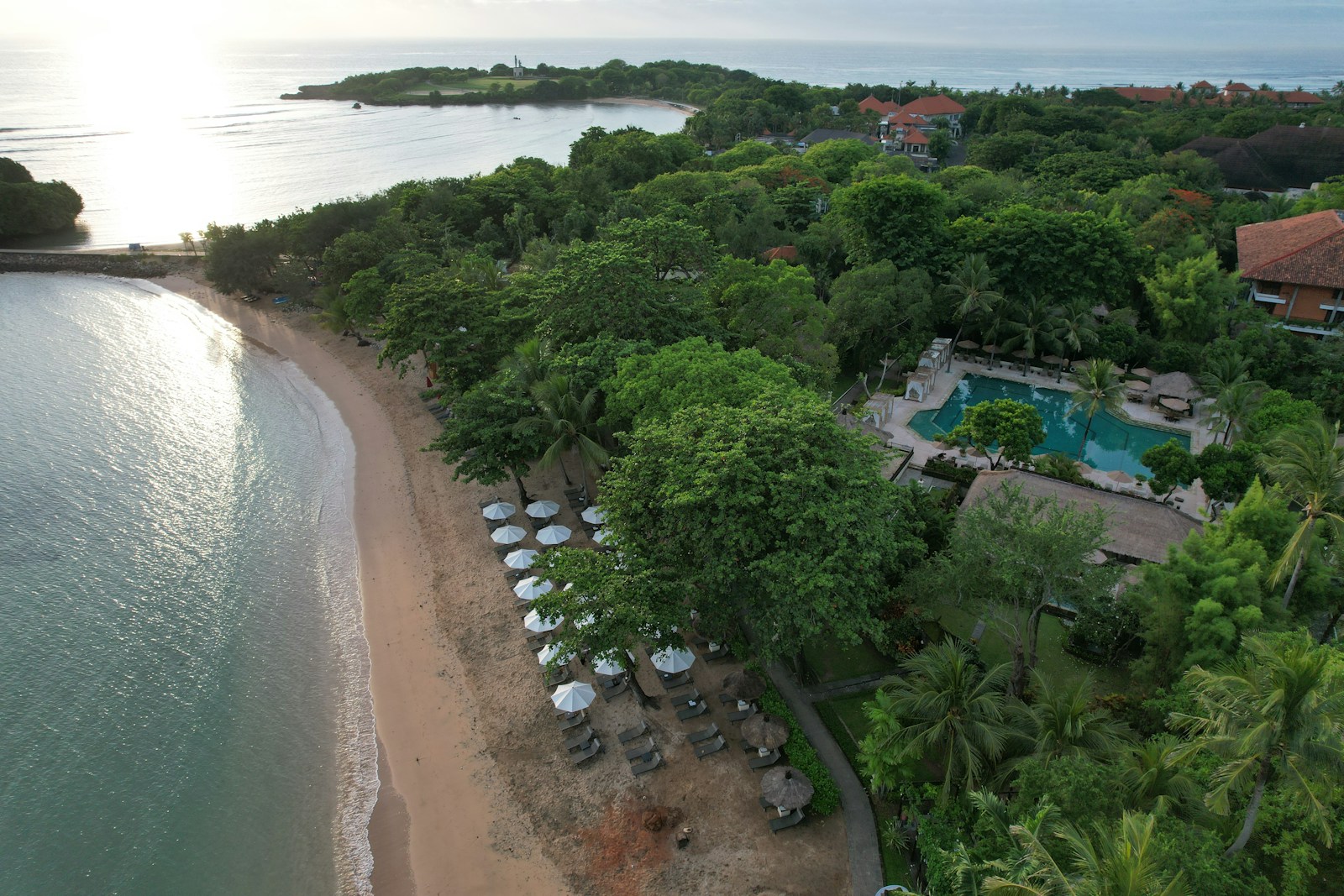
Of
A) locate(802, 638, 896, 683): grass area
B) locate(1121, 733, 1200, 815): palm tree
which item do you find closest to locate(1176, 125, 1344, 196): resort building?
locate(802, 638, 896, 683): grass area

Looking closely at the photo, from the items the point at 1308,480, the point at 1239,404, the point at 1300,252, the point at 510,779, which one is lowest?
the point at 510,779

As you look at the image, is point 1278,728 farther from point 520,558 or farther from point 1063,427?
point 1063,427

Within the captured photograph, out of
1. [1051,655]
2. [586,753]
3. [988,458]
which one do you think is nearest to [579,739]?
[586,753]

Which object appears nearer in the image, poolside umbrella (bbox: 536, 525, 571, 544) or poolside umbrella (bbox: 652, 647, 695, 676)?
poolside umbrella (bbox: 652, 647, 695, 676)

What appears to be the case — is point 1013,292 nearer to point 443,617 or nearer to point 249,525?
point 443,617

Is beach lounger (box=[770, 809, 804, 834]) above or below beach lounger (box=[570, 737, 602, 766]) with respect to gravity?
above

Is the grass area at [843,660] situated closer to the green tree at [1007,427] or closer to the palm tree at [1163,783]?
the palm tree at [1163,783]

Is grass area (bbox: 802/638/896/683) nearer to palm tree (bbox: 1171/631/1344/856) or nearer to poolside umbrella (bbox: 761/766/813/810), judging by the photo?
poolside umbrella (bbox: 761/766/813/810)
